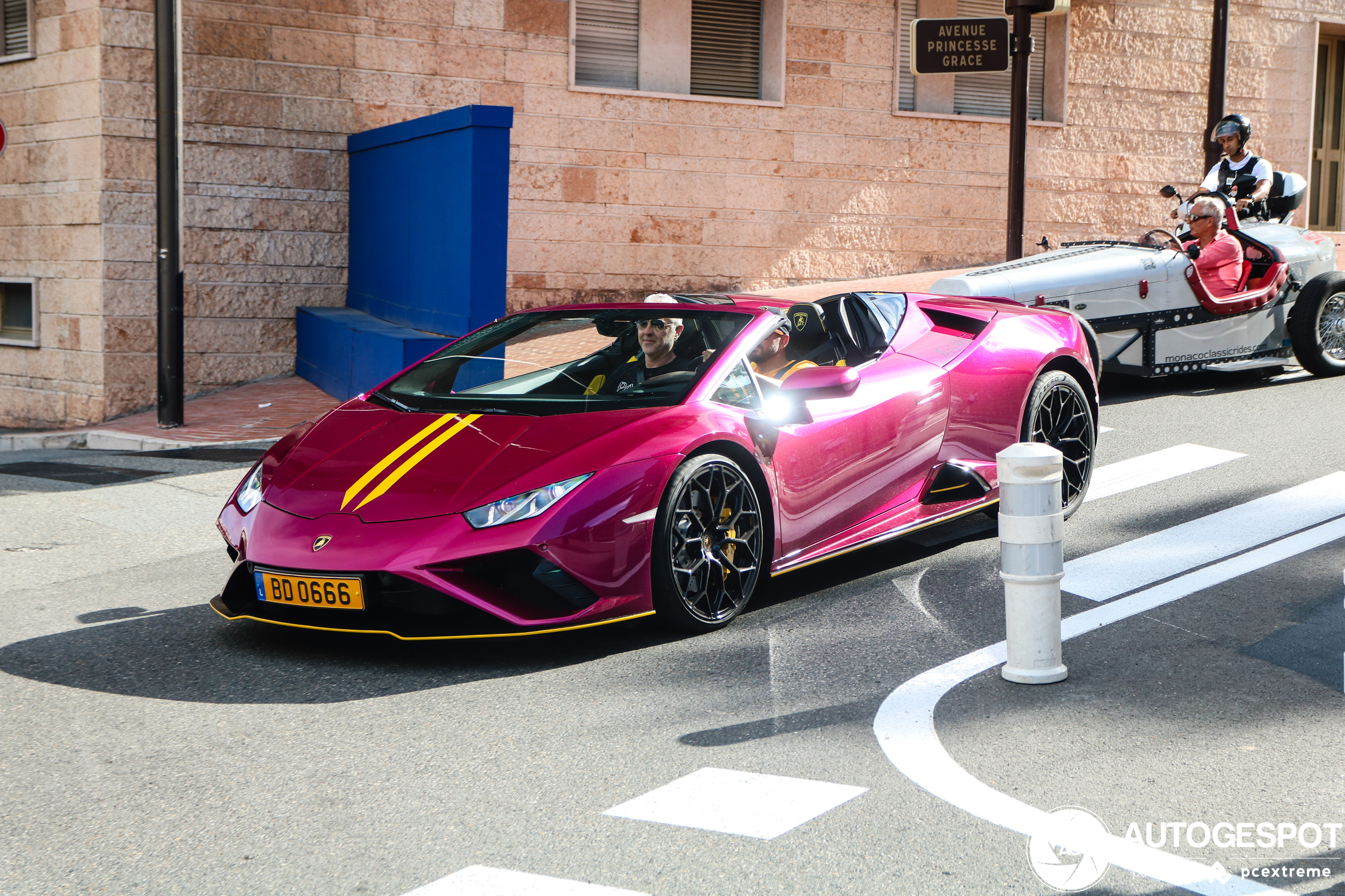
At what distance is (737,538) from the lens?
4.91 m

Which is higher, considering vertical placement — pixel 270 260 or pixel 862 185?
pixel 862 185

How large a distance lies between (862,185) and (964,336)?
993 centimetres

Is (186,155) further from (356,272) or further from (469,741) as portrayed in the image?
(469,741)

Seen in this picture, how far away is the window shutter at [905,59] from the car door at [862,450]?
1095 cm

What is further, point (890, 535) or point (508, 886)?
point (890, 535)

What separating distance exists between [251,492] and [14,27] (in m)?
11.2

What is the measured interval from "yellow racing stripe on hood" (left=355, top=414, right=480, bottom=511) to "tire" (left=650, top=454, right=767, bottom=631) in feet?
2.76

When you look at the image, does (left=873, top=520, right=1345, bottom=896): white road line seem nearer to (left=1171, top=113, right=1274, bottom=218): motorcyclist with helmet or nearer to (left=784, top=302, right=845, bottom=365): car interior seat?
(left=784, top=302, right=845, bottom=365): car interior seat

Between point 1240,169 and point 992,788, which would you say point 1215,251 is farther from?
point 992,788

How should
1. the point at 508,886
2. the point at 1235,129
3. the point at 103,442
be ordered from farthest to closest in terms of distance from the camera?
the point at 1235,129, the point at 103,442, the point at 508,886

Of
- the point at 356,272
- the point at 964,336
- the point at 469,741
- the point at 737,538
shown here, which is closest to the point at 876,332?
the point at 964,336

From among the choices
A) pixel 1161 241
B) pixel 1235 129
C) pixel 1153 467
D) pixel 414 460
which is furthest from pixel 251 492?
pixel 1235 129

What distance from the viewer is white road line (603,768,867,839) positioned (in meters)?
3.24

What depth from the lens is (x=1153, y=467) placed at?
7828 mm
